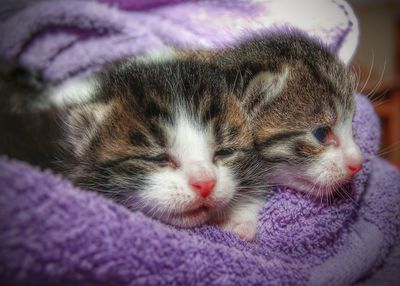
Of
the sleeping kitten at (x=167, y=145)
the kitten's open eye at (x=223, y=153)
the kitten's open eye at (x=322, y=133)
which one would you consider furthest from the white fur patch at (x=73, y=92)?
the kitten's open eye at (x=322, y=133)

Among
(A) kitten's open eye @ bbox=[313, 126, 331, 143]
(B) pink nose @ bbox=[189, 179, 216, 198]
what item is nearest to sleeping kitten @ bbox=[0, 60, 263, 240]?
(B) pink nose @ bbox=[189, 179, 216, 198]

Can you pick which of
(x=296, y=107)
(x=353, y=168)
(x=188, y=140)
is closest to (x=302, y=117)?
(x=296, y=107)

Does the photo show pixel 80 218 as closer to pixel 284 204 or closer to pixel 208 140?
pixel 208 140

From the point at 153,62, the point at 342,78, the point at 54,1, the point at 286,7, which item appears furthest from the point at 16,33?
the point at 342,78

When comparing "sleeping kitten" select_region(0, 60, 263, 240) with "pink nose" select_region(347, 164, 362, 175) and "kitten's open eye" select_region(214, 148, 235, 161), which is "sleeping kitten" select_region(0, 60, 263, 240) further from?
"pink nose" select_region(347, 164, 362, 175)

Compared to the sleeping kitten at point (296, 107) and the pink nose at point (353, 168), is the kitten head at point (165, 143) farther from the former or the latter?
the pink nose at point (353, 168)

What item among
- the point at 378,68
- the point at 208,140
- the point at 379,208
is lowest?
the point at 379,208
